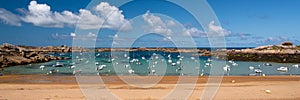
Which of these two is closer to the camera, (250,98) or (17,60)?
(250,98)

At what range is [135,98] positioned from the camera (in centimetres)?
1964

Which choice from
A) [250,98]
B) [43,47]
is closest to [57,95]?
[250,98]

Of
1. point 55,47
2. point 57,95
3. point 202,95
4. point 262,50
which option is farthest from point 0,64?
point 55,47

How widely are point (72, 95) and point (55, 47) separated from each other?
11873 centimetres

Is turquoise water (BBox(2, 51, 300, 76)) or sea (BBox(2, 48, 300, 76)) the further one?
turquoise water (BBox(2, 51, 300, 76))

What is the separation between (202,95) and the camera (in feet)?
68.0

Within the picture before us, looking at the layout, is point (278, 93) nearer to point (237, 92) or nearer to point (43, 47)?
point (237, 92)

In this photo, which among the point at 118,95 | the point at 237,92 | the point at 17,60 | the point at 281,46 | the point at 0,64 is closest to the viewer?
the point at 118,95

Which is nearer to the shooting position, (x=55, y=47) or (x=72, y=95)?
(x=72, y=95)

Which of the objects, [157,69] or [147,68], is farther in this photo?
[147,68]

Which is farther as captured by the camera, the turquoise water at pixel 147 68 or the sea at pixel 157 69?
the turquoise water at pixel 147 68

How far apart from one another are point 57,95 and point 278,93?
13405mm

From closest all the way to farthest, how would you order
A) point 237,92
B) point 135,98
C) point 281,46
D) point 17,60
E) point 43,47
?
point 135,98, point 237,92, point 17,60, point 281,46, point 43,47

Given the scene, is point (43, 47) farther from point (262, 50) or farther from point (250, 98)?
point (250, 98)
